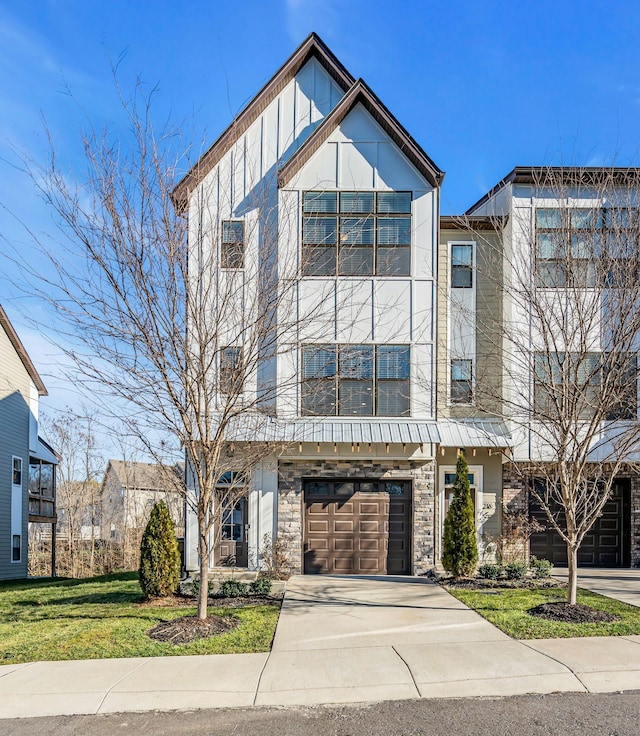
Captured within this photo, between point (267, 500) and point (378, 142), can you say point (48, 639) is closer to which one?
point (267, 500)

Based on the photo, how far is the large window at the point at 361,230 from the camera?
46.5 ft

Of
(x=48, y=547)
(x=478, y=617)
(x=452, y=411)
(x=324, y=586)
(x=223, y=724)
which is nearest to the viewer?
(x=223, y=724)

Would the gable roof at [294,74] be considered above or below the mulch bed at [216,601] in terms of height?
above

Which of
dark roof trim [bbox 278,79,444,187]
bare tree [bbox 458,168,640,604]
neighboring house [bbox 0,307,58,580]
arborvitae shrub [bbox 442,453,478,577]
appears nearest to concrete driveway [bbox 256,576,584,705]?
arborvitae shrub [bbox 442,453,478,577]

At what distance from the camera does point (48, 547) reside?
3162 centimetres

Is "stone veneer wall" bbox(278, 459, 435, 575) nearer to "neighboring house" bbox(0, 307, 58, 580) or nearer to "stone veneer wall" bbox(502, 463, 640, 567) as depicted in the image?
"stone veneer wall" bbox(502, 463, 640, 567)

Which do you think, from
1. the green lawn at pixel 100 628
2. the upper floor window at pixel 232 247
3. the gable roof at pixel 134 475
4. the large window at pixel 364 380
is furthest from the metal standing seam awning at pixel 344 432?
the gable roof at pixel 134 475

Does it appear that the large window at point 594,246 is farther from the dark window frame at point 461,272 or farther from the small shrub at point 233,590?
the small shrub at point 233,590


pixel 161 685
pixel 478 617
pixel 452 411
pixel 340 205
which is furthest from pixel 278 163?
pixel 161 685

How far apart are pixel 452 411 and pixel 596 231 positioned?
238 inches

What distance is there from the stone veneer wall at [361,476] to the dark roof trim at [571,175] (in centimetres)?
635

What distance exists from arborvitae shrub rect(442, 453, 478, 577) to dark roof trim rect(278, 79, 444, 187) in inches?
→ 260

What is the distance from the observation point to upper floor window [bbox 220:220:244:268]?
10.4 metres

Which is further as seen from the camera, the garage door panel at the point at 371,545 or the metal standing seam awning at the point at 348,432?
the garage door panel at the point at 371,545
